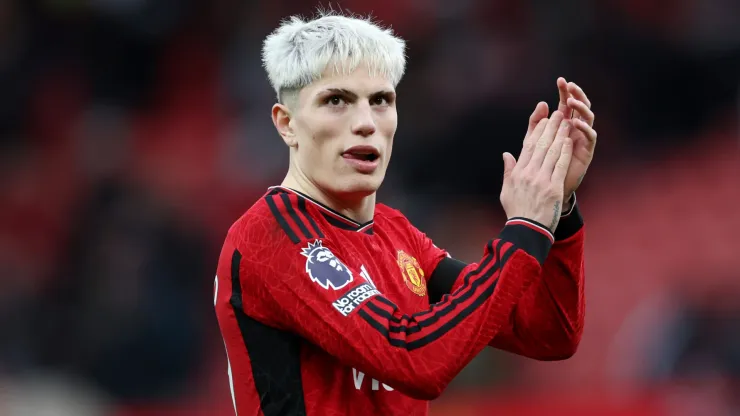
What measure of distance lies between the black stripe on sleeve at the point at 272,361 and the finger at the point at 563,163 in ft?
2.94

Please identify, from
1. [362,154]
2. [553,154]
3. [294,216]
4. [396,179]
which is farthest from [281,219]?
[396,179]

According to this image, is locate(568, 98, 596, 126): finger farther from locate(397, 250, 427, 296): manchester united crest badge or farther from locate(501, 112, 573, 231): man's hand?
locate(397, 250, 427, 296): manchester united crest badge

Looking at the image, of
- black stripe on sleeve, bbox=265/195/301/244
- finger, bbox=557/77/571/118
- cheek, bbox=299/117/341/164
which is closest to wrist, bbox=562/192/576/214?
finger, bbox=557/77/571/118

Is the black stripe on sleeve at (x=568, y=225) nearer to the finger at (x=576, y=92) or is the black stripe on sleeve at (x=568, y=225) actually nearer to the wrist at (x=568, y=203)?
the wrist at (x=568, y=203)

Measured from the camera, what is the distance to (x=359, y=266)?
307 cm

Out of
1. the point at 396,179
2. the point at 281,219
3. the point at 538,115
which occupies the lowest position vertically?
the point at 281,219

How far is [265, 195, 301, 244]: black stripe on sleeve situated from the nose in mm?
326

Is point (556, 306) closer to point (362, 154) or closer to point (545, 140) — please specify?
point (545, 140)

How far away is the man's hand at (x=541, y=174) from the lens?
9.43 ft

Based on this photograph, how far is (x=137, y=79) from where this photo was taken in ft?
30.8

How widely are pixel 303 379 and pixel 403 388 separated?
35cm

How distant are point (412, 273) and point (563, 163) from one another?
0.65 metres

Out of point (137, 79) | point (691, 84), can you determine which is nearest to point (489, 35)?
point (691, 84)

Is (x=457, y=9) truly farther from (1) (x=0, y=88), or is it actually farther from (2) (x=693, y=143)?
(1) (x=0, y=88)
